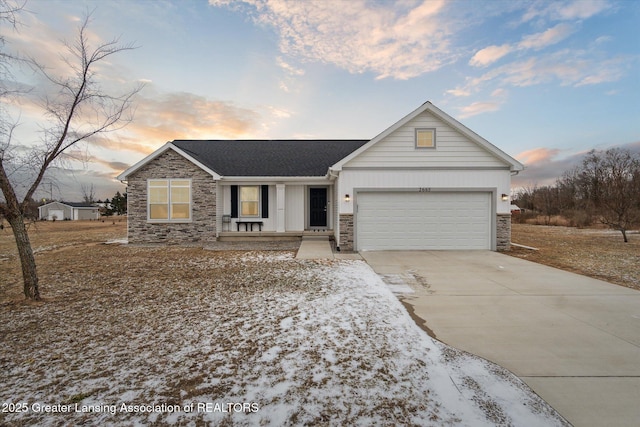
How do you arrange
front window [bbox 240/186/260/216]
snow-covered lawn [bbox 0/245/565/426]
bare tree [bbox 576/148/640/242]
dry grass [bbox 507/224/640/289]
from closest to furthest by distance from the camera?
snow-covered lawn [bbox 0/245/565/426]
dry grass [bbox 507/224/640/289]
front window [bbox 240/186/260/216]
bare tree [bbox 576/148/640/242]

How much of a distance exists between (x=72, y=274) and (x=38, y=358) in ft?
17.0

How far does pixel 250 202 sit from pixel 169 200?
3.60 m

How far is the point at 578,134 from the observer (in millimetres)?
18062

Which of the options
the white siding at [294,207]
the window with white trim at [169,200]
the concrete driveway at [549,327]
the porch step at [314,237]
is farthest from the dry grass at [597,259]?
the window with white trim at [169,200]

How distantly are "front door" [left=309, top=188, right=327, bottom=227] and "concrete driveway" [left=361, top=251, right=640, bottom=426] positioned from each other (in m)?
6.97

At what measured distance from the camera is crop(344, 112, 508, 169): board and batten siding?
10.4 meters

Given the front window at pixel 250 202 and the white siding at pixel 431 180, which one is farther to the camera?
the front window at pixel 250 202

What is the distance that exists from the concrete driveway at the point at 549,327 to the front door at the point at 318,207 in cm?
697

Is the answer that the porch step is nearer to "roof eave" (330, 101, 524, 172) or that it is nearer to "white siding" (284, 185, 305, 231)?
"white siding" (284, 185, 305, 231)

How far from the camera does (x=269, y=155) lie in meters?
15.5

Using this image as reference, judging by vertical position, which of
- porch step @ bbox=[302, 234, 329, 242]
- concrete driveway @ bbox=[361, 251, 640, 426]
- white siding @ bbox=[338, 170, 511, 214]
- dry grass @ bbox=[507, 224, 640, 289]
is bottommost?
concrete driveway @ bbox=[361, 251, 640, 426]

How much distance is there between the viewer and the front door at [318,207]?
559 inches

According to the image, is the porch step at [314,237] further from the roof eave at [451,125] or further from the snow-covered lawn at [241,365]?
the snow-covered lawn at [241,365]

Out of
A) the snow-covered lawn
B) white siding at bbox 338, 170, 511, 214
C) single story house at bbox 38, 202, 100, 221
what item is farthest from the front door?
single story house at bbox 38, 202, 100, 221
